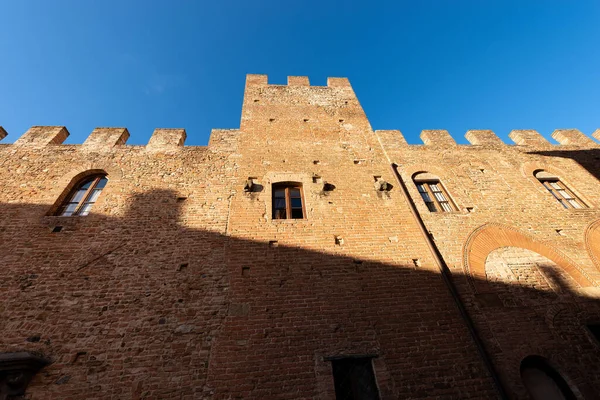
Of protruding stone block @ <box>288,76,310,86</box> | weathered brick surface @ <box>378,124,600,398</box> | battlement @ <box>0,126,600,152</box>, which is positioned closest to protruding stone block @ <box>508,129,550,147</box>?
battlement @ <box>0,126,600,152</box>

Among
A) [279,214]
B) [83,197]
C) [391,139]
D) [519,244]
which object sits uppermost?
[391,139]

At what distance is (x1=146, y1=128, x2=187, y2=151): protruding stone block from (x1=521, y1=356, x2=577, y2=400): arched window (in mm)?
8787

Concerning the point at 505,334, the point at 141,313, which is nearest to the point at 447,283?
the point at 505,334

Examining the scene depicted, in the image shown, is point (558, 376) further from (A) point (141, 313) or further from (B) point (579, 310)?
(A) point (141, 313)

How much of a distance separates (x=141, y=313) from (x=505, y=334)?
6010 millimetres

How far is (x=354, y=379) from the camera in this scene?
3652 millimetres

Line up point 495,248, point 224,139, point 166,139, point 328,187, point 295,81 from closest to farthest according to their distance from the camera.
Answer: point 495,248 < point 328,187 < point 166,139 < point 224,139 < point 295,81

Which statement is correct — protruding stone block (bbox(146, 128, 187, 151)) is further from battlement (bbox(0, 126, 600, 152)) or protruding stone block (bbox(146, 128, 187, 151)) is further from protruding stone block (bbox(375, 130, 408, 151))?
protruding stone block (bbox(375, 130, 408, 151))

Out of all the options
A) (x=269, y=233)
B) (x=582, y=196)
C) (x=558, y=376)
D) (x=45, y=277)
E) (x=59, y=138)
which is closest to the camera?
(x=558, y=376)

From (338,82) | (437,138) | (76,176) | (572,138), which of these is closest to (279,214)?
(76,176)

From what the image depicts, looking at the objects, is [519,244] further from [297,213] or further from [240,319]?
[240,319]

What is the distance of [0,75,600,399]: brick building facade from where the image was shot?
358cm

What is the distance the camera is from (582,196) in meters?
6.75

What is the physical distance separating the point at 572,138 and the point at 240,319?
12.4 metres
